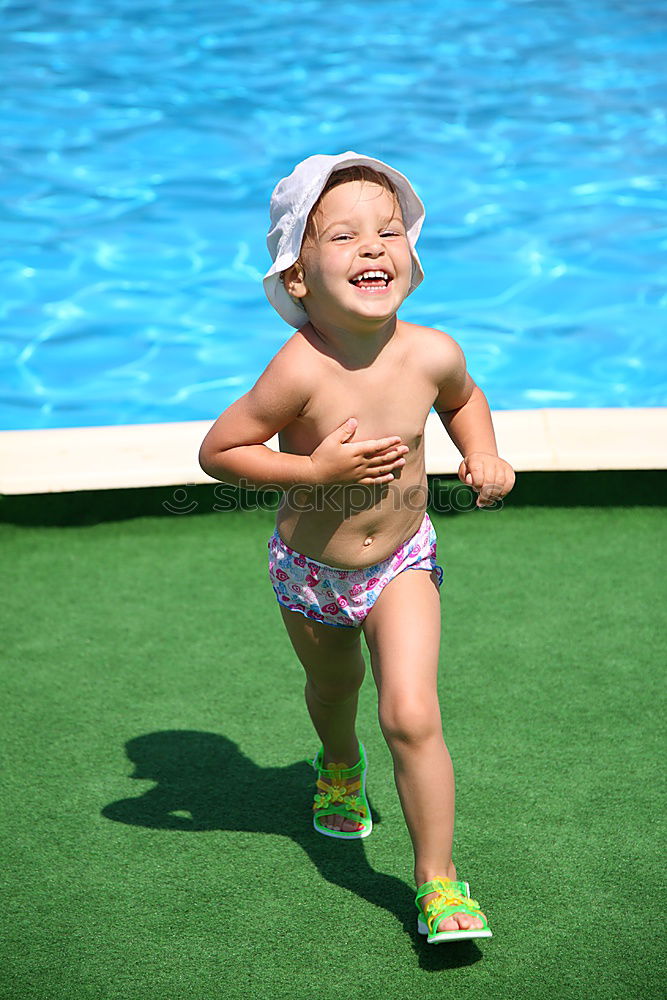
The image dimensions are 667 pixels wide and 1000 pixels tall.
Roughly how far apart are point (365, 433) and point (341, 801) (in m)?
1.00

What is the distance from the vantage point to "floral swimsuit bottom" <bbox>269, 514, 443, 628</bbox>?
2.78m

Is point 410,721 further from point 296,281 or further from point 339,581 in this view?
point 296,281

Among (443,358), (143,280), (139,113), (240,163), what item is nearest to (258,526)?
(443,358)

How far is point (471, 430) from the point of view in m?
2.89

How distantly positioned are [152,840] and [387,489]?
1106mm

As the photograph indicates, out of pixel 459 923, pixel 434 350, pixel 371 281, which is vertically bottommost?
pixel 459 923

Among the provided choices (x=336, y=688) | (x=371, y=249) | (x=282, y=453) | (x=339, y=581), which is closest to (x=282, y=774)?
(x=336, y=688)

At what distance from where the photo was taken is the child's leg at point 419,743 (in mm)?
2535

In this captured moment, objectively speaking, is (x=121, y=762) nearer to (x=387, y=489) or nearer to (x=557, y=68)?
(x=387, y=489)

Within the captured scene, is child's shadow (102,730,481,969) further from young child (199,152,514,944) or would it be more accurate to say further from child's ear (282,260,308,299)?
child's ear (282,260,308,299)

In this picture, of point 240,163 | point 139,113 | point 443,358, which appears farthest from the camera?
point 139,113

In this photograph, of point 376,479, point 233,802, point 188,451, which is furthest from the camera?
point 188,451

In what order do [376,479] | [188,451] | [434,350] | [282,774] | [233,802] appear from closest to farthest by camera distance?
[376,479] < [434,350] < [233,802] < [282,774] < [188,451]

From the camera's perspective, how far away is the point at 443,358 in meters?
2.76
